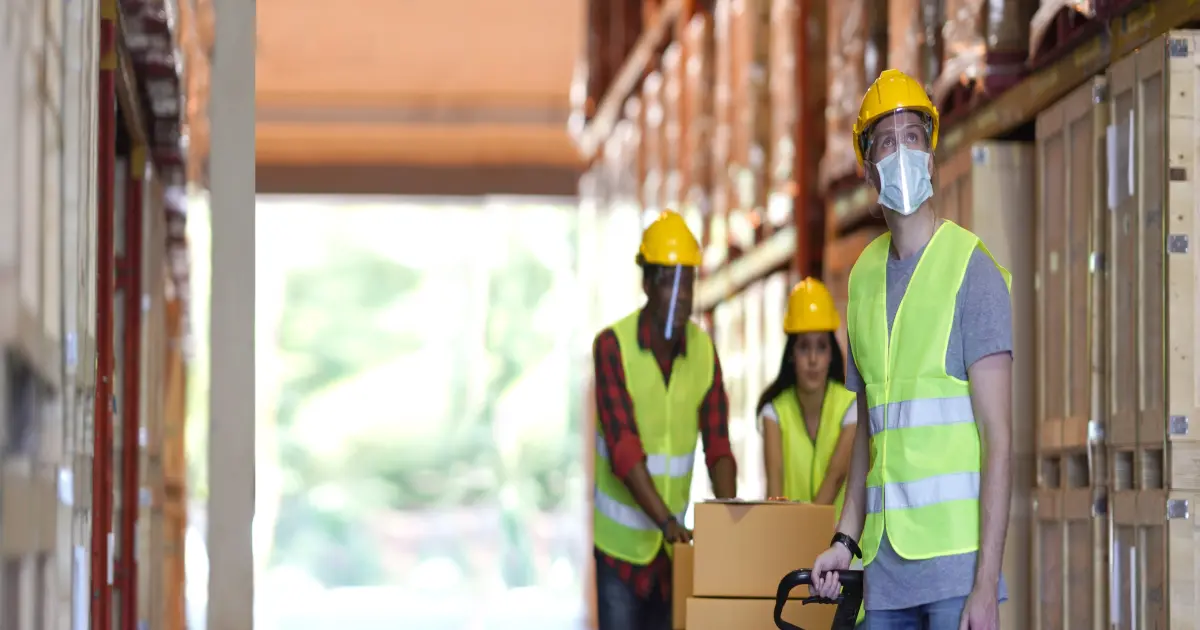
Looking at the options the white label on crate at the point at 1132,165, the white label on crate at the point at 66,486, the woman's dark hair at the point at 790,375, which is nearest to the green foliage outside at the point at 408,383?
the woman's dark hair at the point at 790,375

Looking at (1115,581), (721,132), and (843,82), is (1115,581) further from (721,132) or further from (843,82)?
(721,132)

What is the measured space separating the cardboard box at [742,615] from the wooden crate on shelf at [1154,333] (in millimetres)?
1055

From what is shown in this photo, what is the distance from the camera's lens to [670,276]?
6.35 m

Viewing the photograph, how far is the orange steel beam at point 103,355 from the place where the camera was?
583cm

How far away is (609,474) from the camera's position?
20.9 ft

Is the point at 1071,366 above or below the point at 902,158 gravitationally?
below

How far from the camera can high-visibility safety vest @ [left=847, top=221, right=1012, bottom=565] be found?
372cm

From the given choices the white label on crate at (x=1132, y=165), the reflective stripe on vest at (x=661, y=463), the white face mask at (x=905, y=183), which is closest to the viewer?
the white face mask at (x=905, y=183)

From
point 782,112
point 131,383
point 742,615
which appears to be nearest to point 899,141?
point 742,615

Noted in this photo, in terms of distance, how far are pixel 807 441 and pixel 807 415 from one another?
101mm

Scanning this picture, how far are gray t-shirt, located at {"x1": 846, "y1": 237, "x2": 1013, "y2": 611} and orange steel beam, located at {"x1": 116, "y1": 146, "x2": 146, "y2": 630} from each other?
468 centimetres

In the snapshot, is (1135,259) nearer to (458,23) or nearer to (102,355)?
(102,355)

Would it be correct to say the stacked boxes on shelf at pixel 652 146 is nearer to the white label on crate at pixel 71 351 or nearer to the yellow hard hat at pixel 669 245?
the yellow hard hat at pixel 669 245

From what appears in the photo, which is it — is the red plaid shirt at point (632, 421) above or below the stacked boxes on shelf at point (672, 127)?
below
